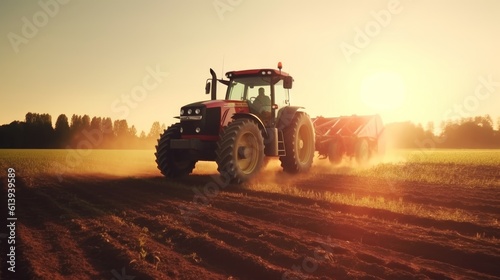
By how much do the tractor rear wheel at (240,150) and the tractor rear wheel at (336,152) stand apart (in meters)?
5.68

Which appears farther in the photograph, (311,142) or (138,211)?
(311,142)

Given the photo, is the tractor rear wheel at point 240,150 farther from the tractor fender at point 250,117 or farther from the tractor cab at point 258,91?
the tractor cab at point 258,91

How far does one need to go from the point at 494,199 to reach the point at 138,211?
7.09 meters

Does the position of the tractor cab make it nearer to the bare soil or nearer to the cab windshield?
the cab windshield

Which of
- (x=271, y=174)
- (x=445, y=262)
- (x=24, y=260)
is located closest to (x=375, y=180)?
(x=271, y=174)

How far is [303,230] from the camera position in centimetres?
489

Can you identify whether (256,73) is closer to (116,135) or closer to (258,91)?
(258,91)

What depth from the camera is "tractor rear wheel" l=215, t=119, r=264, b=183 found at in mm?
8328

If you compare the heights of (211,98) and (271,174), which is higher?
(211,98)

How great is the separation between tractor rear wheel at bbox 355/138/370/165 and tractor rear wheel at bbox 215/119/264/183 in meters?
7.42

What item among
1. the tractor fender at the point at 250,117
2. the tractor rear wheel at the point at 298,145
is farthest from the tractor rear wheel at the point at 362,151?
the tractor fender at the point at 250,117

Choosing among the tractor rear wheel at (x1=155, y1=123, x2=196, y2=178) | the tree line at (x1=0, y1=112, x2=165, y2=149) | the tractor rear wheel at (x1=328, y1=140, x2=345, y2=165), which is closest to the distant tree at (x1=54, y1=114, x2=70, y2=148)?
the tree line at (x1=0, y1=112, x2=165, y2=149)

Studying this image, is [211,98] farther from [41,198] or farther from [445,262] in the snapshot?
[445,262]

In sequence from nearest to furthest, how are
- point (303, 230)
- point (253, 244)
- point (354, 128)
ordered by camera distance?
point (253, 244), point (303, 230), point (354, 128)
